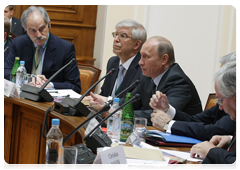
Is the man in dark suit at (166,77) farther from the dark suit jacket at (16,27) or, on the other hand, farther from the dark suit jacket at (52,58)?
the dark suit jacket at (16,27)

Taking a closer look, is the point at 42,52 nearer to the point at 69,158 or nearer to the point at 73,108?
the point at 73,108

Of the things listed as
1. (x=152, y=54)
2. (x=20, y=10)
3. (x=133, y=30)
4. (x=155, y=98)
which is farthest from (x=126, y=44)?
(x=20, y=10)

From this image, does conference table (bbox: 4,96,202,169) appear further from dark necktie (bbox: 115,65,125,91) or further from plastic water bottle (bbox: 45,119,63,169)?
dark necktie (bbox: 115,65,125,91)

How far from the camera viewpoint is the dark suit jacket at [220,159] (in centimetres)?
131

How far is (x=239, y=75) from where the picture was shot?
1247 millimetres

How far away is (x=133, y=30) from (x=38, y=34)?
3.24ft

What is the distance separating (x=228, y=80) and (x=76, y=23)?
15.1 ft

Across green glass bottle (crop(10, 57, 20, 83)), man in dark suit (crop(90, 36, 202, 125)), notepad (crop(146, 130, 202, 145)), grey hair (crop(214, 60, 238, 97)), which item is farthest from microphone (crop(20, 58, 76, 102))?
grey hair (crop(214, 60, 238, 97))

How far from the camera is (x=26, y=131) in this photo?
91.2 inches

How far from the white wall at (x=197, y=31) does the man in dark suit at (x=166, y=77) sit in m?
1.60

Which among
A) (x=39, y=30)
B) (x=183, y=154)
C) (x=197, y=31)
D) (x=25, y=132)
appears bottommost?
(x=25, y=132)

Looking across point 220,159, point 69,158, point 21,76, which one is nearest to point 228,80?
point 220,159

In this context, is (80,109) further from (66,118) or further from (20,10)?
(20,10)

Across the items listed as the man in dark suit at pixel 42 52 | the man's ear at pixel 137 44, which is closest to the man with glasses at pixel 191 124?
the man's ear at pixel 137 44
